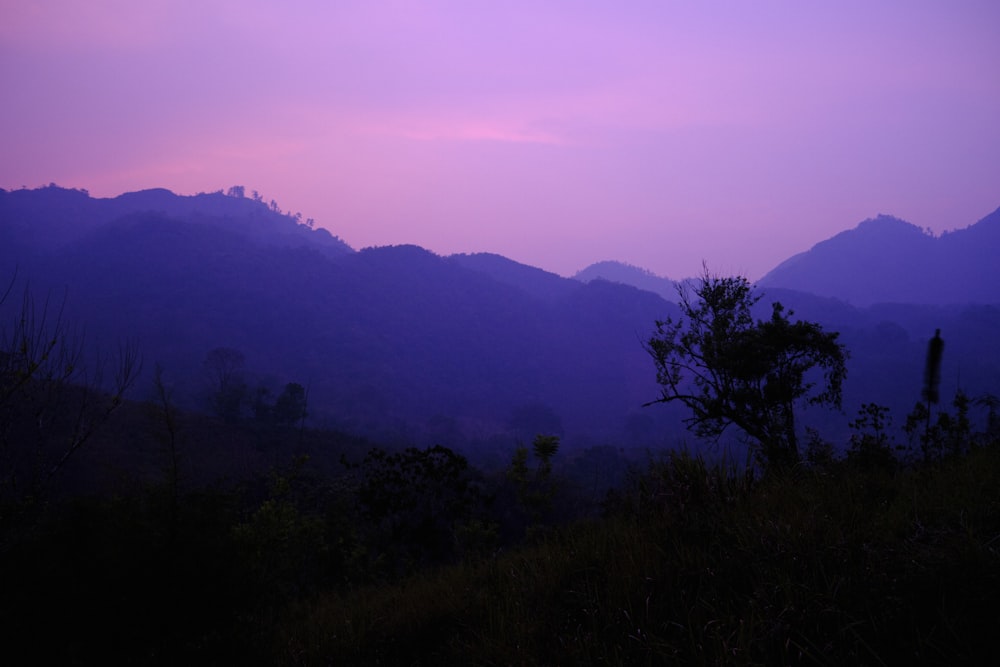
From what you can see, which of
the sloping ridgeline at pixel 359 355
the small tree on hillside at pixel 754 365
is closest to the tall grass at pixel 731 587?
the small tree on hillside at pixel 754 365

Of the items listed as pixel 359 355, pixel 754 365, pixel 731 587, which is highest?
pixel 754 365

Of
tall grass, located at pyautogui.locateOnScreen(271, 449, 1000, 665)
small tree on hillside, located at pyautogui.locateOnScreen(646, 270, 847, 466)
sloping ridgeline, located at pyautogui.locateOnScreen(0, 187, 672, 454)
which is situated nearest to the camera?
tall grass, located at pyautogui.locateOnScreen(271, 449, 1000, 665)

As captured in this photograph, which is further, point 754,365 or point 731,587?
point 754,365

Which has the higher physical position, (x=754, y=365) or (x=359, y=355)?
(x=754, y=365)

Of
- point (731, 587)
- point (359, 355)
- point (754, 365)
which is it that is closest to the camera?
point (731, 587)

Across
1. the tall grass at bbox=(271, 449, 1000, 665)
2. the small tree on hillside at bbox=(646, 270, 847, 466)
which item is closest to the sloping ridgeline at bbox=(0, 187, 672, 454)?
the small tree on hillside at bbox=(646, 270, 847, 466)

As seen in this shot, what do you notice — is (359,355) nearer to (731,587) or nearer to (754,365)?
(754,365)

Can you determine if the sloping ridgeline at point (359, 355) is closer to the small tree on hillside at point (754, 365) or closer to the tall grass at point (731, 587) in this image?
the small tree on hillside at point (754, 365)

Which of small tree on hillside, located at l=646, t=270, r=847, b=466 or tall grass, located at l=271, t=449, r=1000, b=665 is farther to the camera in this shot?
small tree on hillside, located at l=646, t=270, r=847, b=466

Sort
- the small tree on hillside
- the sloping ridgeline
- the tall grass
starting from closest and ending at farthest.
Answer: the tall grass, the small tree on hillside, the sloping ridgeline

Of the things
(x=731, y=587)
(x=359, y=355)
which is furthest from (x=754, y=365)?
(x=359, y=355)

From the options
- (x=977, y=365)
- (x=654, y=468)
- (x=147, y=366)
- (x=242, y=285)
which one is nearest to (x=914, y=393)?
(x=977, y=365)

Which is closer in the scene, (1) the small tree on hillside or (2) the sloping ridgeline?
(1) the small tree on hillside

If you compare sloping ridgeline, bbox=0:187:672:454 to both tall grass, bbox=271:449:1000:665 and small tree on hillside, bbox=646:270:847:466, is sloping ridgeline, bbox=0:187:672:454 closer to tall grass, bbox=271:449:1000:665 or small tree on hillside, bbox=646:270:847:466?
small tree on hillside, bbox=646:270:847:466
